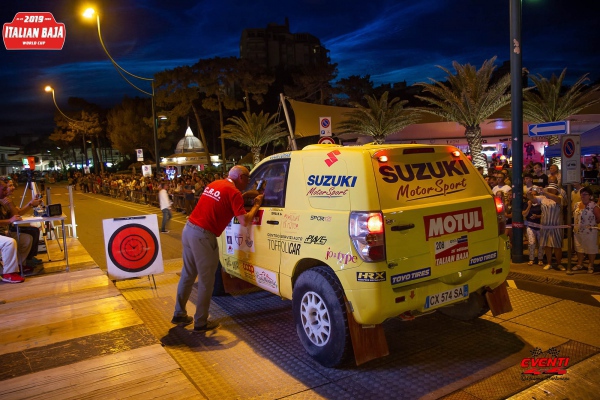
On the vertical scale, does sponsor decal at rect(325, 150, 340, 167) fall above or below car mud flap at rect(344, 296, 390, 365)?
above

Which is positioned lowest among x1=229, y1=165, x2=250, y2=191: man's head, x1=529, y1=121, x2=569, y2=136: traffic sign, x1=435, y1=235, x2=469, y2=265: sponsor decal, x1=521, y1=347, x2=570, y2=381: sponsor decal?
x1=521, y1=347, x2=570, y2=381: sponsor decal

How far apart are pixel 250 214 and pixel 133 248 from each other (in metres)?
2.99

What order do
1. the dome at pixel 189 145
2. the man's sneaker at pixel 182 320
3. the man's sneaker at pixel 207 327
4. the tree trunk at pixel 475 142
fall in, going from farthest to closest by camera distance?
the dome at pixel 189 145
the tree trunk at pixel 475 142
the man's sneaker at pixel 182 320
the man's sneaker at pixel 207 327

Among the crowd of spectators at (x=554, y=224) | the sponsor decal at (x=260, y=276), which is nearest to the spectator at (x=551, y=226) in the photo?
the crowd of spectators at (x=554, y=224)

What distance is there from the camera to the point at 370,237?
3.94 m

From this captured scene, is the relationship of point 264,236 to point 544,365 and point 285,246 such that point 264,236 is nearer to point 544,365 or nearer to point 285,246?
point 285,246

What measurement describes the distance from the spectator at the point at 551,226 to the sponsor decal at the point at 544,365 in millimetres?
3912

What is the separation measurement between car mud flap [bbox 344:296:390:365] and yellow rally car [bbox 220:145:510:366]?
0.02 metres

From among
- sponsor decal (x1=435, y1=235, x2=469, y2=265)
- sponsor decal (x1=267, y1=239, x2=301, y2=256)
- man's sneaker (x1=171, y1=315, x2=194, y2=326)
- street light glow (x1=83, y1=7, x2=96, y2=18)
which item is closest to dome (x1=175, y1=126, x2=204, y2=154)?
street light glow (x1=83, y1=7, x2=96, y2=18)

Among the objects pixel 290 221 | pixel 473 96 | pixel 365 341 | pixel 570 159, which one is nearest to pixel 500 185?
pixel 570 159

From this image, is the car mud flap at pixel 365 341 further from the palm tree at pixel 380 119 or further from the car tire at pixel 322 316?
the palm tree at pixel 380 119

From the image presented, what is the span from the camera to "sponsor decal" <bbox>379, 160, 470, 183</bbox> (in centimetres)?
431

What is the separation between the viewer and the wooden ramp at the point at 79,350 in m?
3.85

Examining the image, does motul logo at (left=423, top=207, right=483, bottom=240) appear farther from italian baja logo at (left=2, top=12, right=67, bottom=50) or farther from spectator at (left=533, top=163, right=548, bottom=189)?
italian baja logo at (left=2, top=12, right=67, bottom=50)
